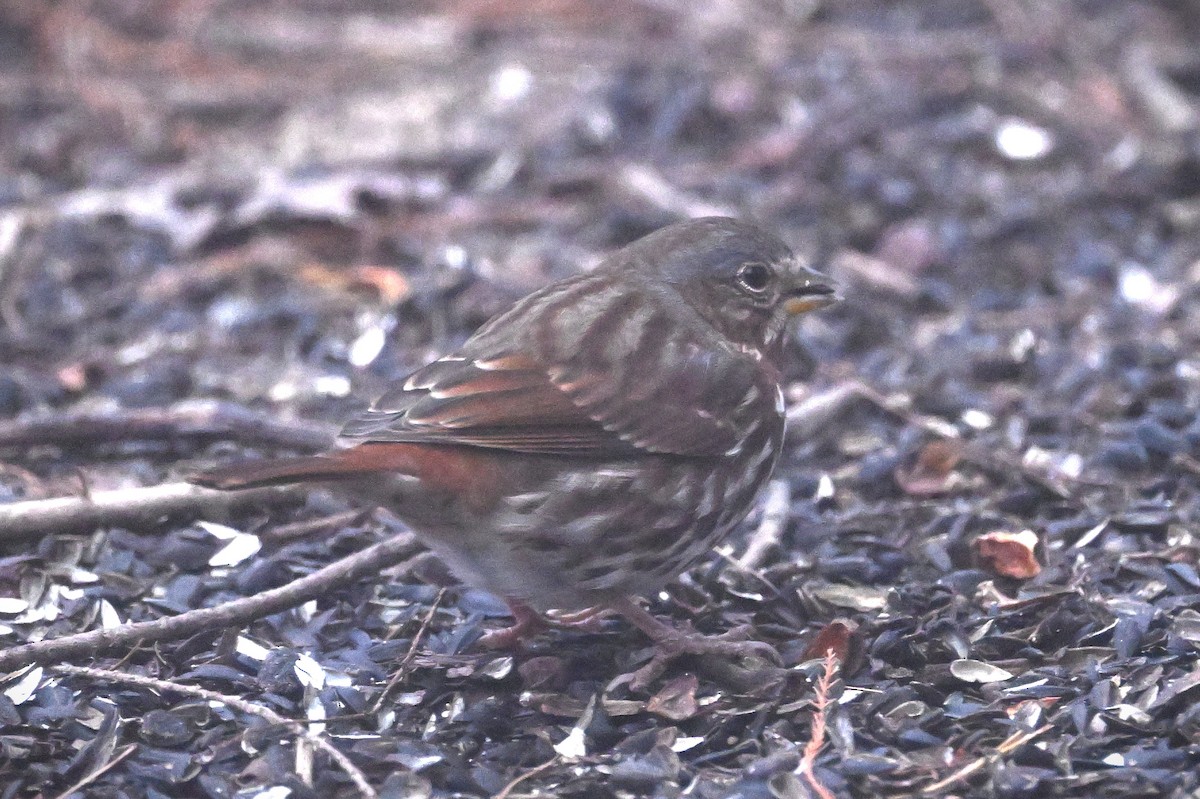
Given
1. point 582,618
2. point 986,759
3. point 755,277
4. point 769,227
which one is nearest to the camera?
point 986,759

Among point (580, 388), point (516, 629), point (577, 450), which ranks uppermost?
point (580, 388)

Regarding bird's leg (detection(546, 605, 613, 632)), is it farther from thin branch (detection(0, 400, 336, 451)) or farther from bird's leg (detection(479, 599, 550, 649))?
thin branch (detection(0, 400, 336, 451))

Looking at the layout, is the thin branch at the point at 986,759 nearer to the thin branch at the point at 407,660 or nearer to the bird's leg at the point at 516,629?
the bird's leg at the point at 516,629

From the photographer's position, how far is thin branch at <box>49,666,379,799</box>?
3457 millimetres

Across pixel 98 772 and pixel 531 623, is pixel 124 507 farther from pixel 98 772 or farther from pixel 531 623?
pixel 531 623

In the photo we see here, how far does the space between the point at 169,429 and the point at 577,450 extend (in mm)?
1677

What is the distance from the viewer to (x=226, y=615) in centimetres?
398

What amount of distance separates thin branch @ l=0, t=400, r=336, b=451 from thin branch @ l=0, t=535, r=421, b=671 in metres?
0.61

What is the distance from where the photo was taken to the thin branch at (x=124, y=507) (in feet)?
14.4

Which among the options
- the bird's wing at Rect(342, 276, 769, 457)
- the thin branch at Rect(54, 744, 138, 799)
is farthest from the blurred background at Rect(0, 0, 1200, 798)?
the bird's wing at Rect(342, 276, 769, 457)

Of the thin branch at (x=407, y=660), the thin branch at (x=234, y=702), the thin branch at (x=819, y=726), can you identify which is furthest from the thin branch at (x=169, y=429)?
the thin branch at (x=819, y=726)

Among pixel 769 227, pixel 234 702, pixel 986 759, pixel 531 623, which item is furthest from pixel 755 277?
pixel 769 227

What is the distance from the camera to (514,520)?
3820 millimetres

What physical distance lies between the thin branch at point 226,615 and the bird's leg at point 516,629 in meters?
0.37
